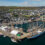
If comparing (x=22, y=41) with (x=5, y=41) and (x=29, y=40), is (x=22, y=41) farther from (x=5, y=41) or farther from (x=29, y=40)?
(x=5, y=41)

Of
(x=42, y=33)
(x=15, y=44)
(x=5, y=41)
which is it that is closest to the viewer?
(x=15, y=44)

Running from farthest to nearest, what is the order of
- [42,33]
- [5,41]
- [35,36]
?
[42,33], [35,36], [5,41]

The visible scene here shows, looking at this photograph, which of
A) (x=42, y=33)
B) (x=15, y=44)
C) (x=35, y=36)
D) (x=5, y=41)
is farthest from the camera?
(x=42, y=33)

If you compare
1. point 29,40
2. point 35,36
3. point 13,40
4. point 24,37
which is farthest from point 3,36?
point 35,36

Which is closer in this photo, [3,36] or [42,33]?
[3,36]

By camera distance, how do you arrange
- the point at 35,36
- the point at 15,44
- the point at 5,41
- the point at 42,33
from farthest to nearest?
the point at 42,33, the point at 35,36, the point at 5,41, the point at 15,44

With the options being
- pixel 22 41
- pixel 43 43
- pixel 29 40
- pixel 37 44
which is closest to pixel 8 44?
pixel 22 41

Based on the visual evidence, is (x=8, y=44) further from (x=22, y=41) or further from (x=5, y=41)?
(x=22, y=41)

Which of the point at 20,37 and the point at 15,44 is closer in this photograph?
the point at 15,44
